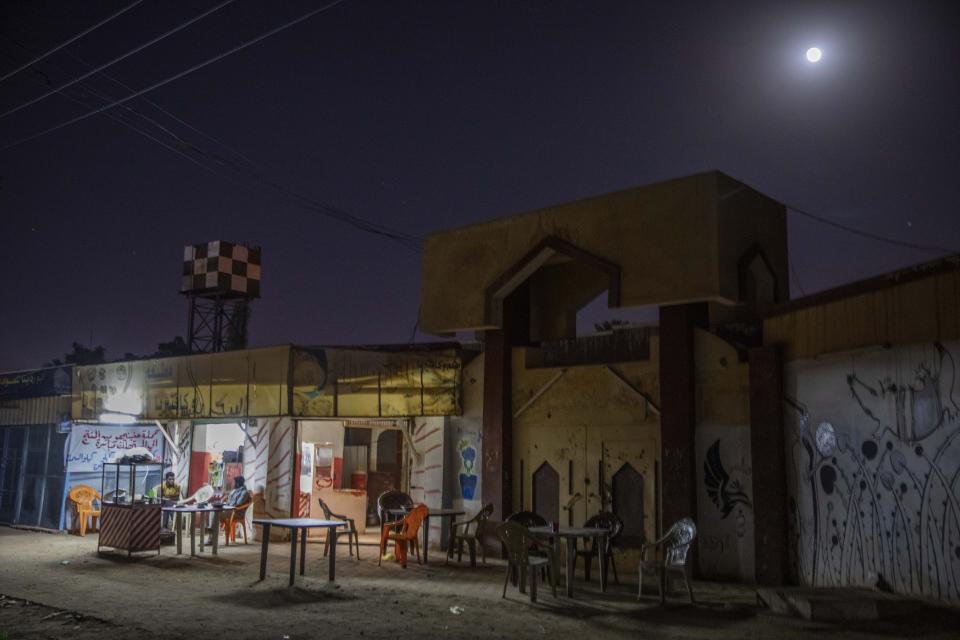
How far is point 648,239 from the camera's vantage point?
13.6 metres

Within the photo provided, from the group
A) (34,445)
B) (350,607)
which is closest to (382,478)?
→ (34,445)

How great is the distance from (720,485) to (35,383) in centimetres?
1820

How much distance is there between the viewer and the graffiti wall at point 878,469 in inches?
367

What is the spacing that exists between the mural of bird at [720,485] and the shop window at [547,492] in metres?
2.94

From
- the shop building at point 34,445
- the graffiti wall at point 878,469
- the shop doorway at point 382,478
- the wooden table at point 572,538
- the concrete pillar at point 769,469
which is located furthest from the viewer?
the shop doorway at point 382,478

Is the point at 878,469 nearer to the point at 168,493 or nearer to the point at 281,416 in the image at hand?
the point at 281,416

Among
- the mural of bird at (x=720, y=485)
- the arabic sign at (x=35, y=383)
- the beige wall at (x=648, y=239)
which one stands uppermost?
the beige wall at (x=648, y=239)

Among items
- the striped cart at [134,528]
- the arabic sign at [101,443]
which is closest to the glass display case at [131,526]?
the striped cart at [134,528]

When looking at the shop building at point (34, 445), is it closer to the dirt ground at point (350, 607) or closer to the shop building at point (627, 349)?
the dirt ground at point (350, 607)

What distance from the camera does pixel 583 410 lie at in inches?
581

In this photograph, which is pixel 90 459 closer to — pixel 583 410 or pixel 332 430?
pixel 332 430

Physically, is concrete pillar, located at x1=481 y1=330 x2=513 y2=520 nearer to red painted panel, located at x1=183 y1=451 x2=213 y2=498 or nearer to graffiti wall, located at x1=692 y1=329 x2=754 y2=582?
graffiti wall, located at x1=692 y1=329 x2=754 y2=582

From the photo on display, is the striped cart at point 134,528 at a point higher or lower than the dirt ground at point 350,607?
higher

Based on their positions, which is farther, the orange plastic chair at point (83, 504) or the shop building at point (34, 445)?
the shop building at point (34, 445)
